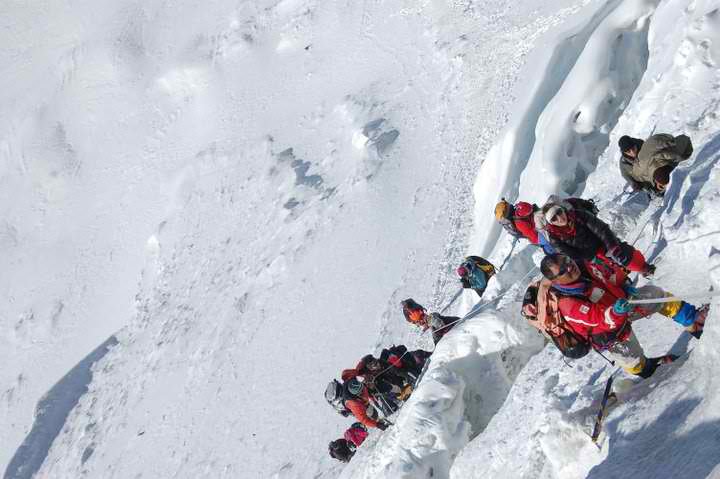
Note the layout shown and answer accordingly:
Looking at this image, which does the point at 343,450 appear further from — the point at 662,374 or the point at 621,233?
the point at 662,374

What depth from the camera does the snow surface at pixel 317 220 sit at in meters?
6.40

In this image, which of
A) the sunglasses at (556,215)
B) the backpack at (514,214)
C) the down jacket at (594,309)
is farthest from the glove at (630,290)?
the backpack at (514,214)

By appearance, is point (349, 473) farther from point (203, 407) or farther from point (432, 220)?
point (203, 407)

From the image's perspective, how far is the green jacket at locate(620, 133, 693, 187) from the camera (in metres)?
6.91

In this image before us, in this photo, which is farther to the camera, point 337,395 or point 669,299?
point 337,395

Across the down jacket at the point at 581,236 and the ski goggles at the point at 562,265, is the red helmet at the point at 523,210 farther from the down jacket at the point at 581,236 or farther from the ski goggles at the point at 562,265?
the ski goggles at the point at 562,265

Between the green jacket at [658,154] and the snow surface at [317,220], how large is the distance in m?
0.32

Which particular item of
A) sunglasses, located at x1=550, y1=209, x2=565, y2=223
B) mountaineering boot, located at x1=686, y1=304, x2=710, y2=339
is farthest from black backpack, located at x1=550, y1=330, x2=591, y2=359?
sunglasses, located at x1=550, y1=209, x2=565, y2=223

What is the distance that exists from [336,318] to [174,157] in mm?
15432

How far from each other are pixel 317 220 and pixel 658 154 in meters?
12.9

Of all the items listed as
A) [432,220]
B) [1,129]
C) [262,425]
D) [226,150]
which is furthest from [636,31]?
[1,129]

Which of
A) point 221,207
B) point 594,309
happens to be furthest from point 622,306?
point 221,207

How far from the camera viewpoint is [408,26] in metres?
22.9

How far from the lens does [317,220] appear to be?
19.4 m
